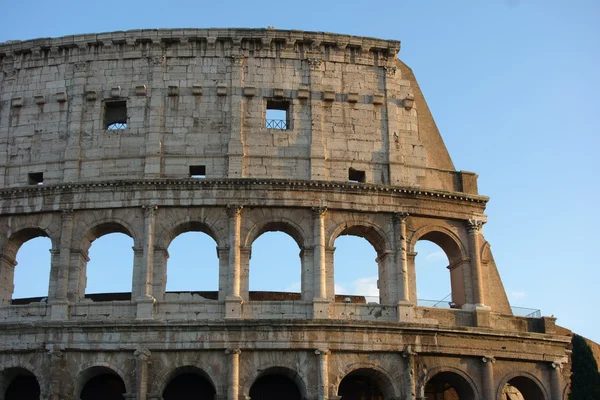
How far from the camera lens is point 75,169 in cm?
2655

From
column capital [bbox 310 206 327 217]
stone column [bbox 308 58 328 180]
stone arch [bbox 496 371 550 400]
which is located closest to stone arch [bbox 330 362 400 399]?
stone arch [bbox 496 371 550 400]

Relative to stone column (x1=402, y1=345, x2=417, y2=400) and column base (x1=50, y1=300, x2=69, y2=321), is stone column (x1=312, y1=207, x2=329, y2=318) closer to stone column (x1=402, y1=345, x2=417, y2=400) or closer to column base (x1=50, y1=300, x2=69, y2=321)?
stone column (x1=402, y1=345, x2=417, y2=400)

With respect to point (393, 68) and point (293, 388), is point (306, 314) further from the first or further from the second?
point (393, 68)

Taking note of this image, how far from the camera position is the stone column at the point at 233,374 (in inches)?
934

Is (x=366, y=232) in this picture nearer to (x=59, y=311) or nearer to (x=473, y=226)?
(x=473, y=226)

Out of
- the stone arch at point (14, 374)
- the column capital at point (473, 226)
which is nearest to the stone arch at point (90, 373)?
the stone arch at point (14, 374)

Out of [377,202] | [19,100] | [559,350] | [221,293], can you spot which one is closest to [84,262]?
[221,293]

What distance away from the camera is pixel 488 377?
82.5 ft

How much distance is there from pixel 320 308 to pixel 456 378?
457 cm

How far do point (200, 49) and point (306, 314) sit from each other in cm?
916

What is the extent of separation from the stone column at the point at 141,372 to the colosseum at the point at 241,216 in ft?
0.16

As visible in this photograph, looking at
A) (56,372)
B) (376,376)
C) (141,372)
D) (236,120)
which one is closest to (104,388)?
(56,372)

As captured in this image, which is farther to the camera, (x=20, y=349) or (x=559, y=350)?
(x=559, y=350)

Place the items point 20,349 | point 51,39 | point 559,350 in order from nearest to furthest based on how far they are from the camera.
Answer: point 20,349, point 559,350, point 51,39
